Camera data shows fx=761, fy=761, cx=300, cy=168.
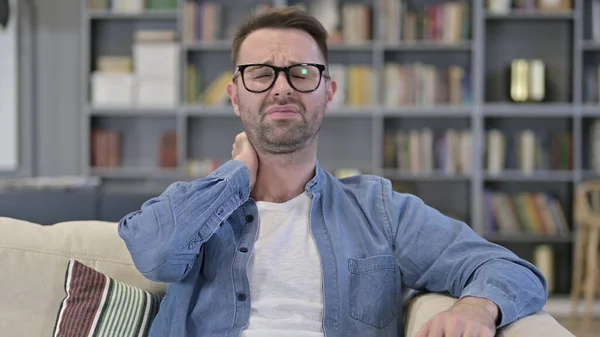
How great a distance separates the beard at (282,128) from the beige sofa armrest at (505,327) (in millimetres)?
444

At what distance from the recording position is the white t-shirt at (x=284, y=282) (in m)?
1.62

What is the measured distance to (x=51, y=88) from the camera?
17.3ft

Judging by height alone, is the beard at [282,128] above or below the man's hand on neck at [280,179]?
above

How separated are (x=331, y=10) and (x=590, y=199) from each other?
2094 millimetres

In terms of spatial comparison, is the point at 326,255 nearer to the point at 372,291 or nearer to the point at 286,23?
the point at 372,291

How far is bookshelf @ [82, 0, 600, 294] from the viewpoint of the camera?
4824 mm

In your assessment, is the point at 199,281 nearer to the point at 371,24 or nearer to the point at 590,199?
the point at 371,24

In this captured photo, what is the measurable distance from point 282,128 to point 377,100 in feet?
10.5

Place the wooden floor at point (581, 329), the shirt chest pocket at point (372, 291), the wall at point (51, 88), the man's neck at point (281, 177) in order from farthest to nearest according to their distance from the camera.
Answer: the wall at point (51, 88)
the wooden floor at point (581, 329)
the man's neck at point (281, 177)
the shirt chest pocket at point (372, 291)

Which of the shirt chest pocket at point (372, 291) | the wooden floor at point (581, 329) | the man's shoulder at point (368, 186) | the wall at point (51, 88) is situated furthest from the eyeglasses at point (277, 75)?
the wall at point (51, 88)

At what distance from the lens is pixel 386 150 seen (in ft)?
16.1

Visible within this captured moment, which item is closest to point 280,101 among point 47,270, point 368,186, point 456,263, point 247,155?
point 247,155

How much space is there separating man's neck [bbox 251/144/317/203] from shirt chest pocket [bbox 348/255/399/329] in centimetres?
23

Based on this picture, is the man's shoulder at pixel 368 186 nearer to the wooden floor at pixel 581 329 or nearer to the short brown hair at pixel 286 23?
the short brown hair at pixel 286 23
